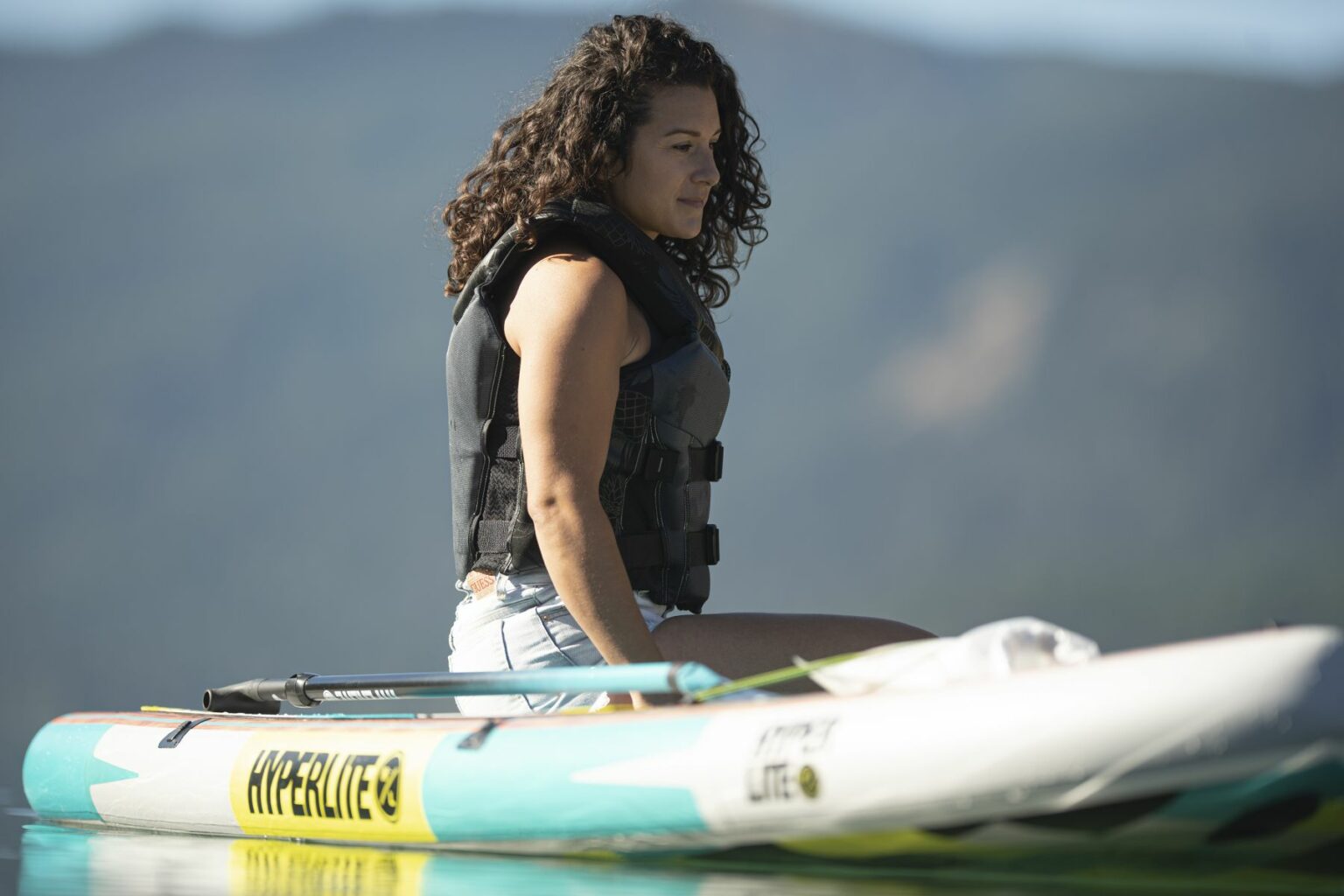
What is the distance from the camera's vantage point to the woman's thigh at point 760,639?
1.91 meters

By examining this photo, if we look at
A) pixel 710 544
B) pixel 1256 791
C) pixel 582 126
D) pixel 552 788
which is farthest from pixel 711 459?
pixel 1256 791

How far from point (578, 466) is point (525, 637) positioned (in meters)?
0.25

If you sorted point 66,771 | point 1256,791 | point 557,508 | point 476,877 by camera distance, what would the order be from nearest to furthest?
point 1256,791, point 476,877, point 557,508, point 66,771

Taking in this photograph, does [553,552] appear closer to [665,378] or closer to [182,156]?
[665,378]

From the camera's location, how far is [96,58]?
15.2 m

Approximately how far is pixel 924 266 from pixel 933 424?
146cm

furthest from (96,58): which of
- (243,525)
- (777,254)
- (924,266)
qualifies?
(924,266)

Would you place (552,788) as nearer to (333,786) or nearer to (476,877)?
(476,877)

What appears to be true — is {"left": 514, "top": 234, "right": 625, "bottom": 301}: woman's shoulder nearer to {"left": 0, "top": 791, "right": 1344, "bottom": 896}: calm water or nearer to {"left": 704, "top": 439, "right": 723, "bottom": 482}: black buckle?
{"left": 704, "top": 439, "right": 723, "bottom": 482}: black buckle

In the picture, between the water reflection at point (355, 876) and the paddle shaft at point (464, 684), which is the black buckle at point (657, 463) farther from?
the water reflection at point (355, 876)

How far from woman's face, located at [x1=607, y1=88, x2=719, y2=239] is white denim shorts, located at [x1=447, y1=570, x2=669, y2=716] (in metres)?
0.48

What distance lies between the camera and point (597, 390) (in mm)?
1842

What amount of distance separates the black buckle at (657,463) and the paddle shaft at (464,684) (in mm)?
264

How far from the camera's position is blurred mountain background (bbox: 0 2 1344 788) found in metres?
12.5
